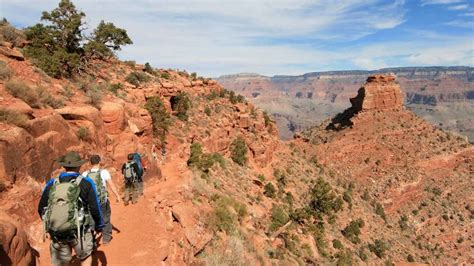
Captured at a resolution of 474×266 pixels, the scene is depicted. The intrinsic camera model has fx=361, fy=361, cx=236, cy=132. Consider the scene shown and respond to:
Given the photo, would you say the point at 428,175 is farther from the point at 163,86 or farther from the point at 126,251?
the point at 126,251

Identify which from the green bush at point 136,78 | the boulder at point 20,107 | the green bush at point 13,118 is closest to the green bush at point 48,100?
the boulder at point 20,107

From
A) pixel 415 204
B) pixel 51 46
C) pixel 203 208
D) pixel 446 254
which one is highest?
pixel 51 46

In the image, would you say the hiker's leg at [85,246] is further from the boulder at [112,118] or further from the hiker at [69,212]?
the boulder at [112,118]

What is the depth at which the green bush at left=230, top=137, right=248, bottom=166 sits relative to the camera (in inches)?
1353

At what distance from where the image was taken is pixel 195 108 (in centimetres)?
3616

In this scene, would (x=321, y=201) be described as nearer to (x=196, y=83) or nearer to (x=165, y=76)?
(x=196, y=83)

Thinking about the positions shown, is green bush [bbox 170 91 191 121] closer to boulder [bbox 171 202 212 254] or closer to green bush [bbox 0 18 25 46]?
green bush [bbox 0 18 25 46]

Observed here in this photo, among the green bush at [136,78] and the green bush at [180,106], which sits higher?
the green bush at [136,78]

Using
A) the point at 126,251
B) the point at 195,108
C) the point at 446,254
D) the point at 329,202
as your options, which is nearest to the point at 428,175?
the point at 446,254

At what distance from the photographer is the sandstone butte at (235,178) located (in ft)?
34.8

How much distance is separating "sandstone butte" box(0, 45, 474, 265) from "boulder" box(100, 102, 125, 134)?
62 mm

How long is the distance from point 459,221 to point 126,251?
59359mm

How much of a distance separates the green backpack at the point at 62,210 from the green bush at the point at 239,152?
93.6 ft

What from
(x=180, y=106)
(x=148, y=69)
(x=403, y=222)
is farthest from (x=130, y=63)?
(x=403, y=222)
